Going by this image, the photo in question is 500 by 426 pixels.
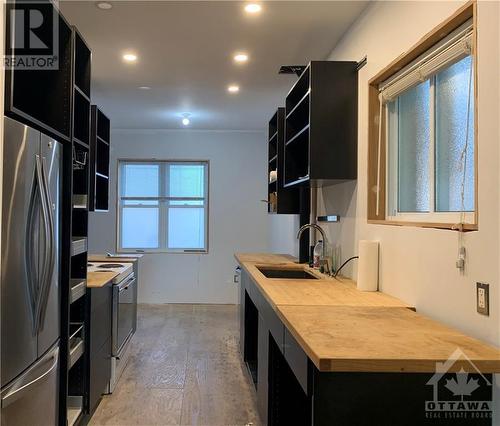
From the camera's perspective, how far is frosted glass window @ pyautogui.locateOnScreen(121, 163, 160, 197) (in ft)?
23.0

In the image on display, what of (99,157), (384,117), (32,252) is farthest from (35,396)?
(99,157)

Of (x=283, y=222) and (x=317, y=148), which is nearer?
(x=317, y=148)

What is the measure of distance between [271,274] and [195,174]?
368cm

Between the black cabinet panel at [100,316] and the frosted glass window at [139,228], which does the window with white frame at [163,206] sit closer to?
the frosted glass window at [139,228]

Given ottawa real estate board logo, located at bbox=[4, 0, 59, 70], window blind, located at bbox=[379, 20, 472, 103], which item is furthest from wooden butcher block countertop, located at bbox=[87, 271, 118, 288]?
window blind, located at bbox=[379, 20, 472, 103]

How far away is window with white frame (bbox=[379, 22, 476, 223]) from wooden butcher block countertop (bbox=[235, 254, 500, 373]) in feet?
1.59

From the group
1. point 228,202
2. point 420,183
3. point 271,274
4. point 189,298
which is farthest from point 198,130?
point 420,183

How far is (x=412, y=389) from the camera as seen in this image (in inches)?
57.0

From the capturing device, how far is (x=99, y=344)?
3.00 m

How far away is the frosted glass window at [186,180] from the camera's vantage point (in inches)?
279

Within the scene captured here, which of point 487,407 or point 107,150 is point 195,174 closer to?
point 107,150

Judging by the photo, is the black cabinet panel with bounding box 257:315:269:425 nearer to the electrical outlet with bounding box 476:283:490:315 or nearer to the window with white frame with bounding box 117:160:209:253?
the electrical outlet with bounding box 476:283:490:315

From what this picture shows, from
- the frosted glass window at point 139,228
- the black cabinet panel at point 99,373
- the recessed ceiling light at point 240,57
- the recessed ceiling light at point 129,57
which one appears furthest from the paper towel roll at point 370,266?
the frosted glass window at point 139,228

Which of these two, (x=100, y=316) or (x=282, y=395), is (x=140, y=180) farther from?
(x=282, y=395)
